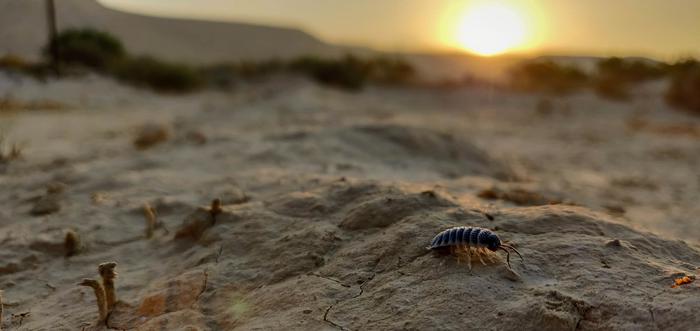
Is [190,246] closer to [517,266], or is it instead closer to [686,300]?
[517,266]

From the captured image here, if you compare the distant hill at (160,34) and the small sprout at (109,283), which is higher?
the distant hill at (160,34)

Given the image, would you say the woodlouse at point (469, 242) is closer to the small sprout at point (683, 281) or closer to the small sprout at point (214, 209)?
the small sprout at point (683, 281)

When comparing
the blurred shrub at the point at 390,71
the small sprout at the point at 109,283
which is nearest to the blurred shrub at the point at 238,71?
the blurred shrub at the point at 390,71

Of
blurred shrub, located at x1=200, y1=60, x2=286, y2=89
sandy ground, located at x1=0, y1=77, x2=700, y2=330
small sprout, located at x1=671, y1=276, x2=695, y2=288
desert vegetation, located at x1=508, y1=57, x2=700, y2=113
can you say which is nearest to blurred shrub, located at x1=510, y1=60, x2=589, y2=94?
desert vegetation, located at x1=508, y1=57, x2=700, y2=113

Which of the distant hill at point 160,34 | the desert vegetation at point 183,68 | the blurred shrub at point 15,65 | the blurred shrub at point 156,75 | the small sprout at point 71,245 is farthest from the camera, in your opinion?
the blurred shrub at point 156,75

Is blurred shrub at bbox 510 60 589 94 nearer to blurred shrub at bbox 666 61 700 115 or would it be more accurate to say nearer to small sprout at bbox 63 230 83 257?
blurred shrub at bbox 666 61 700 115

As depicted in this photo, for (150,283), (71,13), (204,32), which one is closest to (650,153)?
(150,283)

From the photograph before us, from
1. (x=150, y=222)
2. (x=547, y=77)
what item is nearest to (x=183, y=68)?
(x=547, y=77)
